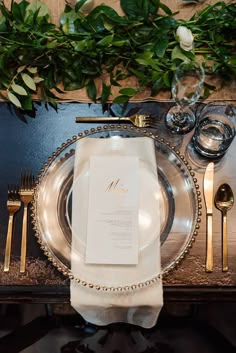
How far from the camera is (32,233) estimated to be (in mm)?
803

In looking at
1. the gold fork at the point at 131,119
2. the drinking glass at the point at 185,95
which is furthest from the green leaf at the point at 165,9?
the gold fork at the point at 131,119

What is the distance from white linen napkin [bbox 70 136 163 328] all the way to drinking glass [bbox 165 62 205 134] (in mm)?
90

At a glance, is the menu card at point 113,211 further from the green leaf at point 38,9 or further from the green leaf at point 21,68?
the green leaf at point 38,9

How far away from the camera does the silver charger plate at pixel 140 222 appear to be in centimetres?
77

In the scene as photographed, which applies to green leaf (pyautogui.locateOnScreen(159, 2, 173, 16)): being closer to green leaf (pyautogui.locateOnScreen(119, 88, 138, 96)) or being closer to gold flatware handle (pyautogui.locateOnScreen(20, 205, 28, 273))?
green leaf (pyautogui.locateOnScreen(119, 88, 138, 96))

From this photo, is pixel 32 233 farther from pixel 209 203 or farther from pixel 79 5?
pixel 79 5

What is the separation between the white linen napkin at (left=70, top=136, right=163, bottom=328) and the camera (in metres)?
0.74

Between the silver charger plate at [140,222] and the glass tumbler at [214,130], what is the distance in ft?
0.22

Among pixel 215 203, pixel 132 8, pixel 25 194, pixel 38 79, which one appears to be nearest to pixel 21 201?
pixel 25 194

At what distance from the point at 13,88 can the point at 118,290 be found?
508 millimetres

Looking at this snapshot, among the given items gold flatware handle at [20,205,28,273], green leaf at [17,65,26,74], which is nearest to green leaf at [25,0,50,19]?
green leaf at [17,65,26,74]

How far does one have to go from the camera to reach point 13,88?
91 centimetres

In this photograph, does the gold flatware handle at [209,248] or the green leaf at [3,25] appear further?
the green leaf at [3,25]

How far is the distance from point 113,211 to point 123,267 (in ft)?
0.37
